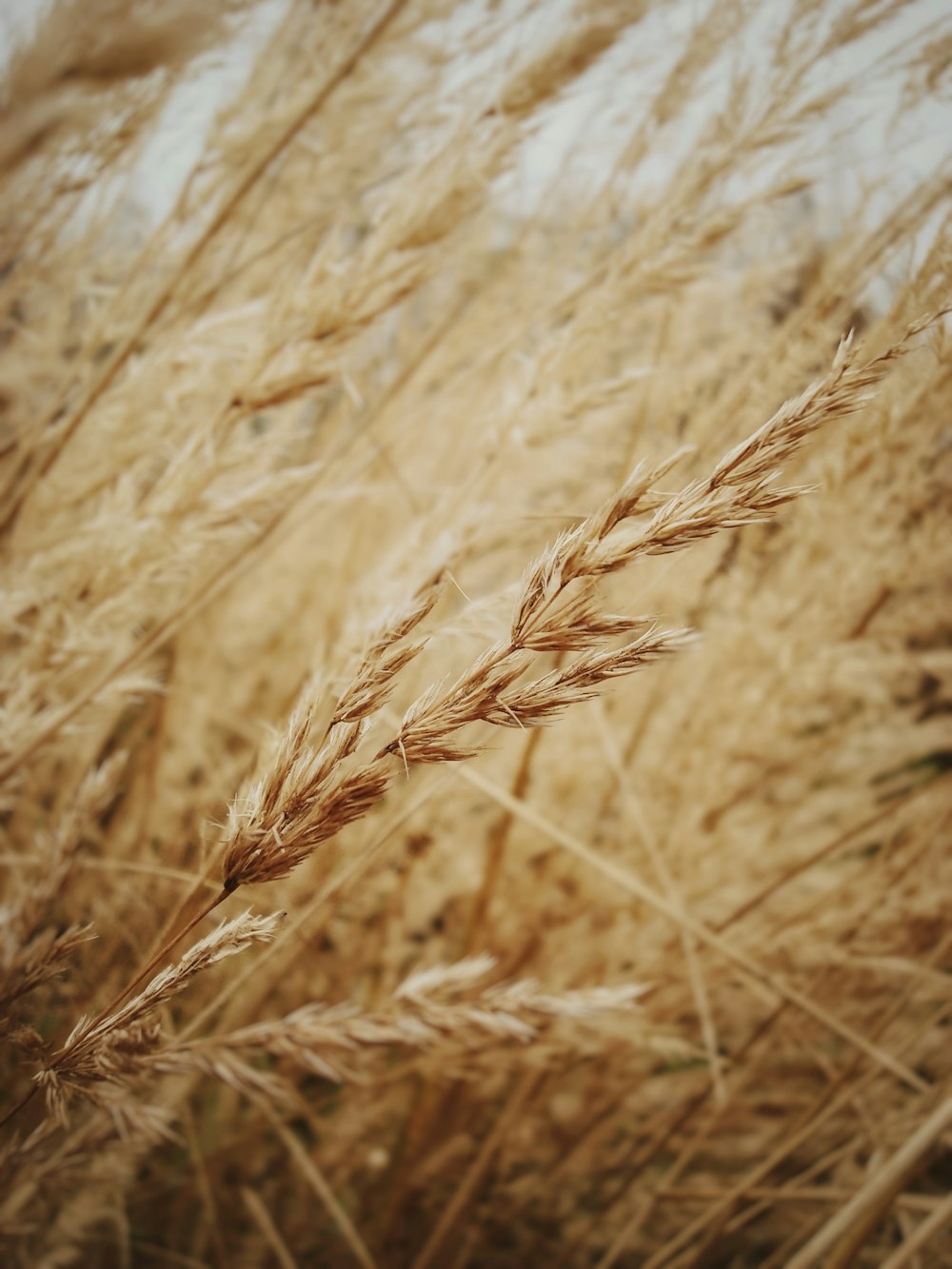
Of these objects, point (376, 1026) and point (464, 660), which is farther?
point (464, 660)

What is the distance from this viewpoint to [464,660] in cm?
155

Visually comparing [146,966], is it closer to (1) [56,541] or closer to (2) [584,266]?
(1) [56,541]

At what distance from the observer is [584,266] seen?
4.37 feet

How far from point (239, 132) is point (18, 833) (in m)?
1.39

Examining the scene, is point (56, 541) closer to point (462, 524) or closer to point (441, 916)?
point (462, 524)

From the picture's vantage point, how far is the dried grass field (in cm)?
59

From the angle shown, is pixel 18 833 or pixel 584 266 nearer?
pixel 584 266

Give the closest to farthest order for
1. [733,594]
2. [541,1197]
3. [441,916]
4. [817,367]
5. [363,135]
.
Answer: [817,367] → [363,135] → [733,594] → [541,1197] → [441,916]

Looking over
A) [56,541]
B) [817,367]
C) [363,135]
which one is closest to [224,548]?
[56,541]

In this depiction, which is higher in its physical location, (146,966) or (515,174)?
(515,174)

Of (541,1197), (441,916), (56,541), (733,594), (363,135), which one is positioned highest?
(363,135)

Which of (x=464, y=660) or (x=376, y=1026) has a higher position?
(x=376, y=1026)

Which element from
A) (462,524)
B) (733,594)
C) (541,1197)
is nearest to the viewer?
(462,524)

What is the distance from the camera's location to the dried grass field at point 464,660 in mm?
588
